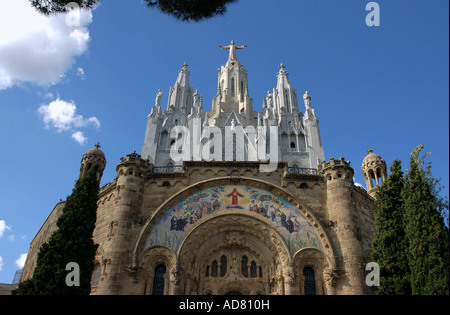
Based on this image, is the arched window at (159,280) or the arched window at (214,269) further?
the arched window at (214,269)

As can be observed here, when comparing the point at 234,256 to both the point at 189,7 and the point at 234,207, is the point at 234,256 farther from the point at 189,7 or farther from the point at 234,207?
the point at 189,7

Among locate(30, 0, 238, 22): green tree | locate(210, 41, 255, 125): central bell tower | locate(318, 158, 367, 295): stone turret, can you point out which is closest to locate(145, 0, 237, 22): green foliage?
locate(30, 0, 238, 22): green tree

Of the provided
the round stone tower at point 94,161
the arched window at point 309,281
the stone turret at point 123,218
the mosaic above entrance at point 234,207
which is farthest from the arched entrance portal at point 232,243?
the round stone tower at point 94,161

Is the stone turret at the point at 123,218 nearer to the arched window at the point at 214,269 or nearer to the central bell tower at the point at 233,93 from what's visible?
the arched window at the point at 214,269

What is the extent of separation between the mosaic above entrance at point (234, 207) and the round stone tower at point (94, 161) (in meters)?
8.04

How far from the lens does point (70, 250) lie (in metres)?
16.9

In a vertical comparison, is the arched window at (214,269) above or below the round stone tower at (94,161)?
below

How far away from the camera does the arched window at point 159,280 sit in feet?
66.2

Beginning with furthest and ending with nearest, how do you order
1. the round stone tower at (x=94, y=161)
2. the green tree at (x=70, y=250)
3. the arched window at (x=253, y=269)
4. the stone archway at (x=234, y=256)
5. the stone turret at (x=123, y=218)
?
the round stone tower at (x=94, y=161) → the arched window at (x=253, y=269) → the stone archway at (x=234, y=256) → the stone turret at (x=123, y=218) → the green tree at (x=70, y=250)

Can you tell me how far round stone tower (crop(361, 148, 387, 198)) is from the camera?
94.1ft

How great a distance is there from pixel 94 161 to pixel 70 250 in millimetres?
10754

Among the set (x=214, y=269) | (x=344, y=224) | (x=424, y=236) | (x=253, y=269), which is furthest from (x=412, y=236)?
(x=214, y=269)

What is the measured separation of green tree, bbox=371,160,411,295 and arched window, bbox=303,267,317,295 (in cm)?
467
